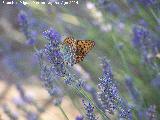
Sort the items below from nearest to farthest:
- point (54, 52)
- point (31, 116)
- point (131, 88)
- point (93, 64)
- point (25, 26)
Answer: point (54, 52)
point (25, 26)
point (131, 88)
point (31, 116)
point (93, 64)

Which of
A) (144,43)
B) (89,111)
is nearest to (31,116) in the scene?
(144,43)

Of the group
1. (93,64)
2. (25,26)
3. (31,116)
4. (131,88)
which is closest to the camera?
(25,26)

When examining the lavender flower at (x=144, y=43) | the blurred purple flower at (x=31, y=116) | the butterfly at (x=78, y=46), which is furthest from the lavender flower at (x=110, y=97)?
the blurred purple flower at (x=31, y=116)

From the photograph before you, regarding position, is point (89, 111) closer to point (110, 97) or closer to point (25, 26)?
point (110, 97)

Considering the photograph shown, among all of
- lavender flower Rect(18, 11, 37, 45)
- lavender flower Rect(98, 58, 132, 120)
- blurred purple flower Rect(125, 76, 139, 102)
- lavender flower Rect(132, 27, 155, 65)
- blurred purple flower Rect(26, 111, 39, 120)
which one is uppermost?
blurred purple flower Rect(26, 111, 39, 120)

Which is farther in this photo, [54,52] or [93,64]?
[93,64]

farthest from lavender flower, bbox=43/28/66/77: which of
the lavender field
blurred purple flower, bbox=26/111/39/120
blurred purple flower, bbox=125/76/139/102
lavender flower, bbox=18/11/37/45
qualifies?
blurred purple flower, bbox=26/111/39/120

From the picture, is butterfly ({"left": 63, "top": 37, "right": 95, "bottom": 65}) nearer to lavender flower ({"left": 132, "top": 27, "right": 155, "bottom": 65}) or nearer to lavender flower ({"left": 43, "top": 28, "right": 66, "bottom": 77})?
lavender flower ({"left": 43, "top": 28, "right": 66, "bottom": 77})

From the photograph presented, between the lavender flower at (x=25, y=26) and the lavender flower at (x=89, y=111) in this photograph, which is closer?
the lavender flower at (x=89, y=111)

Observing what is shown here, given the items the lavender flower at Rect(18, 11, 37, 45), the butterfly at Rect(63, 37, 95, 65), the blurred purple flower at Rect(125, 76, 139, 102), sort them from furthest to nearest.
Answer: the blurred purple flower at Rect(125, 76, 139, 102) < the lavender flower at Rect(18, 11, 37, 45) < the butterfly at Rect(63, 37, 95, 65)

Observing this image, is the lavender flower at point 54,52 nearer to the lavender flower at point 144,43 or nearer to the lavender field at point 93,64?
the lavender field at point 93,64
